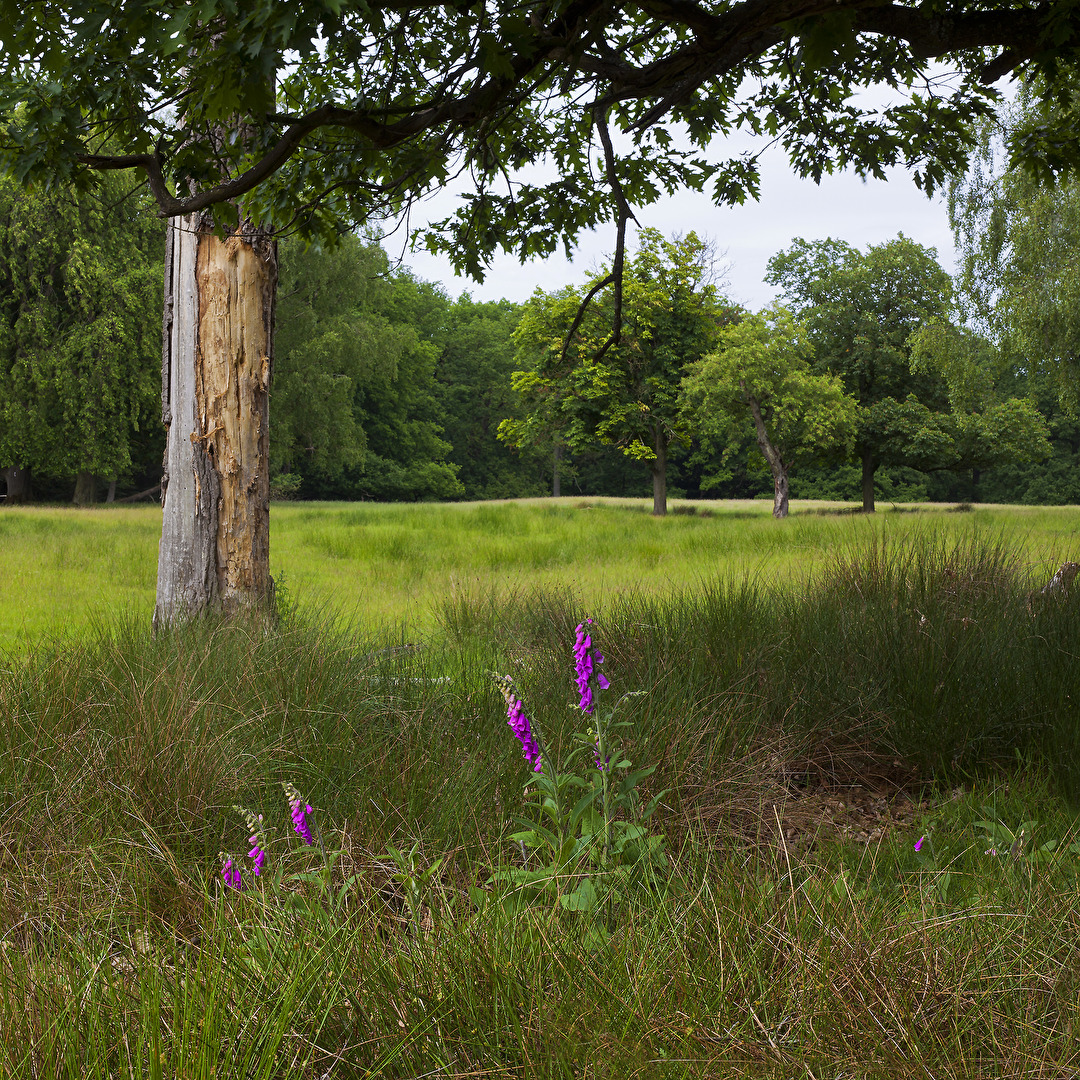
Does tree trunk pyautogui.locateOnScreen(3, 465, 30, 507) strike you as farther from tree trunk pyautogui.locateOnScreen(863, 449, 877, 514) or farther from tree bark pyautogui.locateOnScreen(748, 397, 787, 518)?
tree trunk pyautogui.locateOnScreen(863, 449, 877, 514)

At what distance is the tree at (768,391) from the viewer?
26.3m

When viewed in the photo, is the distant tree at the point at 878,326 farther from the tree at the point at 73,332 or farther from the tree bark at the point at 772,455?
the tree at the point at 73,332

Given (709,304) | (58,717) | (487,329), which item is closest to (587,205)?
(58,717)

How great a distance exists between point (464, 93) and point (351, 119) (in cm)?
107

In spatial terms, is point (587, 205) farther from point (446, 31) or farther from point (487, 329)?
point (487, 329)

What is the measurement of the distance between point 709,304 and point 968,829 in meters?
28.5

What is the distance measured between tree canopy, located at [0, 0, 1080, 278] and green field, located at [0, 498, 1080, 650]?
8.70 ft

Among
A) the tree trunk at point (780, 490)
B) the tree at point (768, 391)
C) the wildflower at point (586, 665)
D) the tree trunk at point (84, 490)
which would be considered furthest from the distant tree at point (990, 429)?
the tree trunk at point (84, 490)

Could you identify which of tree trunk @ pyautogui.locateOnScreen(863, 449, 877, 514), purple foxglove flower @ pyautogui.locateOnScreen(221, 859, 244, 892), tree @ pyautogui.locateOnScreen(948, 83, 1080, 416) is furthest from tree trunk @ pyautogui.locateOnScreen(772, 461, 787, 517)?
purple foxglove flower @ pyautogui.locateOnScreen(221, 859, 244, 892)

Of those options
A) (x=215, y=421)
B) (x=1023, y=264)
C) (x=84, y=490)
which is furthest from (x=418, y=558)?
(x=84, y=490)

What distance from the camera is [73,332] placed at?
89.0 ft

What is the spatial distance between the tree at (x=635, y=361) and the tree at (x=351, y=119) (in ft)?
65.9

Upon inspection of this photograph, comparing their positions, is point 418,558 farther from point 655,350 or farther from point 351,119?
point 655,350

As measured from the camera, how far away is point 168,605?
521 centimetres
